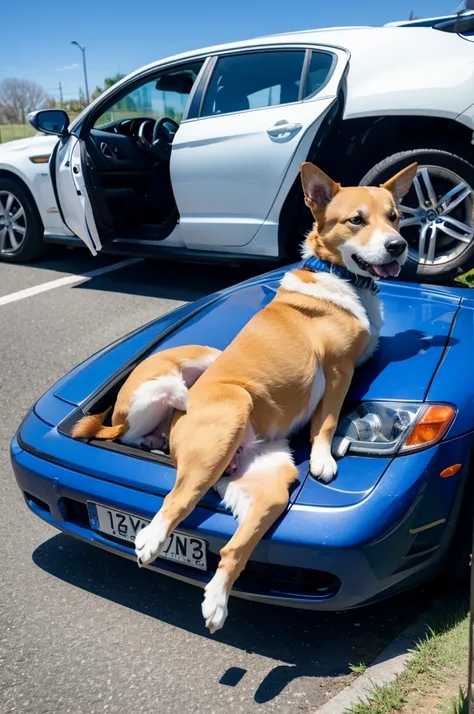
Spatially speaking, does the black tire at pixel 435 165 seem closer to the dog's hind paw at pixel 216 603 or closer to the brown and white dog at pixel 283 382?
the brown and white dog at pixel 283 382

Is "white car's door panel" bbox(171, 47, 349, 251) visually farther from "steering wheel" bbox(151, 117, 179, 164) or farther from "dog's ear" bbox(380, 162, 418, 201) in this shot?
"dog's ear" bbox(380, 162, 418, 201)

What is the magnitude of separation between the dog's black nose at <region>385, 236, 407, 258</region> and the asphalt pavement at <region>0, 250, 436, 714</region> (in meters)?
1.26

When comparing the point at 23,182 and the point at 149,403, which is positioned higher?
the point at 23,182

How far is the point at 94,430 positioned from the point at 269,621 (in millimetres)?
932

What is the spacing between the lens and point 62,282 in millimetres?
6797

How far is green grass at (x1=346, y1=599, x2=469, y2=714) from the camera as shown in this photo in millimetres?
2010

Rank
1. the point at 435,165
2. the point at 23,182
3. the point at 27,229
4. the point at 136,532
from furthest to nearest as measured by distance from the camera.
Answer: the point at 27,229 → the point at 23,182 → the point at 435,165 → the point at 136,532

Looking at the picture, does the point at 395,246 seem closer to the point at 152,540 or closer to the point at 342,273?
the point at 342,273

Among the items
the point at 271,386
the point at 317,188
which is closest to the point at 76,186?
the point at 317,188

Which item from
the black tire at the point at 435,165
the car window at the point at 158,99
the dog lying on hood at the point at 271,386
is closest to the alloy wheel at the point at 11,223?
the car window at the point at 158,99

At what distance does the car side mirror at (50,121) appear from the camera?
604 centimetres

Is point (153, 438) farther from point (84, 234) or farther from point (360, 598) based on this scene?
point (84, 234)

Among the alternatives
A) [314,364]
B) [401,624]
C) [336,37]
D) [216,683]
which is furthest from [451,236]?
[216,683]

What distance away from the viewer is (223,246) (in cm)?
561
